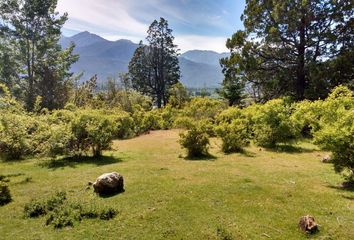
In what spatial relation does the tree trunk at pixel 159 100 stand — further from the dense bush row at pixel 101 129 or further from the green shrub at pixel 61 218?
the green shrub at pixel 61 218

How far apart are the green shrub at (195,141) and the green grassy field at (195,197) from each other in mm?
775

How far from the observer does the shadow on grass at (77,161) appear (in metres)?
10.9

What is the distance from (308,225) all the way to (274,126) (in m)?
8.68

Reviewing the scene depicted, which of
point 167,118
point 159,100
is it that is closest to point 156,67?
point 159,100

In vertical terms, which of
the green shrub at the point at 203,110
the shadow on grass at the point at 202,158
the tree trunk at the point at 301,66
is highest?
the tree trunk at the point at 301,66

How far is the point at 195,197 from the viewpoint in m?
6.98

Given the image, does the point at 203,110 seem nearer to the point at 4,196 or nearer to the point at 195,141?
the point at 195,141

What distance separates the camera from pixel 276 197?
6.91m

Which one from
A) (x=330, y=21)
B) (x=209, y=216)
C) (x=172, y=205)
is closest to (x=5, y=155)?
(x=172, y=205)

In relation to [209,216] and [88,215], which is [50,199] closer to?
[88,215]

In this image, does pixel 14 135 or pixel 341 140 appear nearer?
pixel 341 140

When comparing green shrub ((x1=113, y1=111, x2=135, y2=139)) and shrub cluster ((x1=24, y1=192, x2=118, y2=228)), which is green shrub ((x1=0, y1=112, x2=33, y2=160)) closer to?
shrub cluster ((x1=24, y1=192, x2=118, y2=228))

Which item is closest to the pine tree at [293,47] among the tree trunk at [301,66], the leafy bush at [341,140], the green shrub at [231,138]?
the tree trunk at [301,66]

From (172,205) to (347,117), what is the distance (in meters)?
4.57
